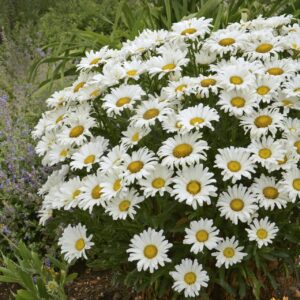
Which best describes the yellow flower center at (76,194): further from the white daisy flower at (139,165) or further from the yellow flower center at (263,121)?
the yellow flower center at (263,121)

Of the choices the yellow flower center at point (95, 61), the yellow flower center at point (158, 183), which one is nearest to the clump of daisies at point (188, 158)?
the yellow flower center at point (158, 183)

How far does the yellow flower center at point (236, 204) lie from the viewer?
209 cm

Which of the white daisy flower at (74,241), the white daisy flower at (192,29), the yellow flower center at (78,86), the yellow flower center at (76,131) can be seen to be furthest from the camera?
the yellow flower center at (78,86)

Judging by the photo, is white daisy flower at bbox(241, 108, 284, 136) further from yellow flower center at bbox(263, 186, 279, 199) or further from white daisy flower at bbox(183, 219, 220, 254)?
white daisy flower at bbox(183, 219, 220, 254)

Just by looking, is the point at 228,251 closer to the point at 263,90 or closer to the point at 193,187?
the point at 193,187

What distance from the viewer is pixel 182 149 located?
211 cm

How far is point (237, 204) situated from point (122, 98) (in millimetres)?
663

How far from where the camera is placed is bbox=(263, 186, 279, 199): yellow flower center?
2111 millimetres

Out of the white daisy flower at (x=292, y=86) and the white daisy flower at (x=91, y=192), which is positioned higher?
the white daisy flower at (x=292, y=86)

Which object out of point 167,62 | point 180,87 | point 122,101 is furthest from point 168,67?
point 122,101

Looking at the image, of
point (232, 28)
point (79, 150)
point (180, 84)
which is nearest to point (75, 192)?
point (79, 150)

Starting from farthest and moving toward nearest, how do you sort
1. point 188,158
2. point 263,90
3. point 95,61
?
point 95,61 < point 263,90 < point 188,158

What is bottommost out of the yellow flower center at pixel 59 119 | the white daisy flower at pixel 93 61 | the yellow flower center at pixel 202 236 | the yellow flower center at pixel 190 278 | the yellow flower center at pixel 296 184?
the yellow flower center at pixel 190 278

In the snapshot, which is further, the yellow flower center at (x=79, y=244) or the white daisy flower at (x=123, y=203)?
the yellow flower center at (x=79, y=244)
